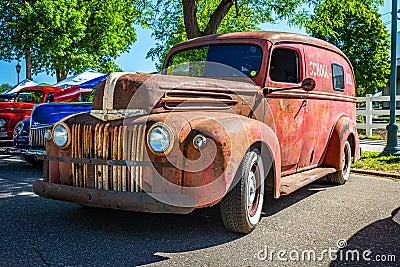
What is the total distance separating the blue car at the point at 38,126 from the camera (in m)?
7.77

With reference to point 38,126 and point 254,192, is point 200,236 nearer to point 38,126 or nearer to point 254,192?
point 254,192

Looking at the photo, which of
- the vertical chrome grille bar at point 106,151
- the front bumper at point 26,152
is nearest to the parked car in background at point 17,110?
the front bumper at point 26,152

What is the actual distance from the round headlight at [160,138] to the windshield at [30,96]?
954cm

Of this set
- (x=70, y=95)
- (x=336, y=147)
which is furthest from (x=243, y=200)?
(x=70, y=95)

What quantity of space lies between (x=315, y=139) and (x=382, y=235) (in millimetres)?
1933

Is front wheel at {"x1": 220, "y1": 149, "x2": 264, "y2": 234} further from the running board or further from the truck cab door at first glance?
the truck cab door

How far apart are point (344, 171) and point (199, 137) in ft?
13.0

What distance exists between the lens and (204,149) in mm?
3779

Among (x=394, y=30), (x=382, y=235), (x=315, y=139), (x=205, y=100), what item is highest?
(x=394, y=30)

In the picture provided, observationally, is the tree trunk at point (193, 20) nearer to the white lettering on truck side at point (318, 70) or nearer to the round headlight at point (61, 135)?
the white lettering on truck side at point (318, 70)

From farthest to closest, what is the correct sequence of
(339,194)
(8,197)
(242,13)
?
(242,13)
(339,194)
(8,197)

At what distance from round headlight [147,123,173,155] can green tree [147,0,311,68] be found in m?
7.80

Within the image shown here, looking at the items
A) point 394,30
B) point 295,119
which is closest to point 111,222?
point 295,119

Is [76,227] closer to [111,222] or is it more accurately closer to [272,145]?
[111,222]
